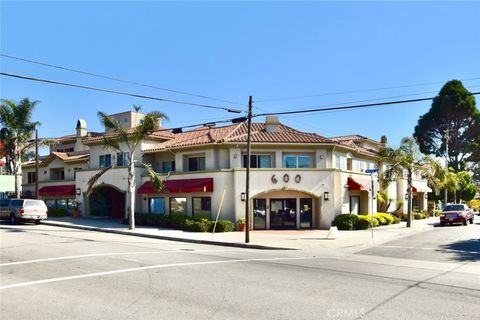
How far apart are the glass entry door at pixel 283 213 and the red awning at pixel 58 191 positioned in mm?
19413

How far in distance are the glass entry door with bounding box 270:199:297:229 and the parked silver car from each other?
16.2m

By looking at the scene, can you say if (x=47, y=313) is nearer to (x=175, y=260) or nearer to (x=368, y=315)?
(x=368, y=315)

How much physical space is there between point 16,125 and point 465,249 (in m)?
35.0

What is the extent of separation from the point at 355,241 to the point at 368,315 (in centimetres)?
1560

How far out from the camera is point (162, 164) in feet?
116

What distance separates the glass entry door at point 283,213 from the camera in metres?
30.5

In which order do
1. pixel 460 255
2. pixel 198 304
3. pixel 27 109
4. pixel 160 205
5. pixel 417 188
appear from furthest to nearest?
pixel 417 188, pixel 27 109, pixel 160 205, pixel 460 255, pixel 198 304

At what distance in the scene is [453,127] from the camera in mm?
67188

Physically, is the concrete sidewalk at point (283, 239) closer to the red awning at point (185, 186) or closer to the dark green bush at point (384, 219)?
the red awning at point (185, 186)

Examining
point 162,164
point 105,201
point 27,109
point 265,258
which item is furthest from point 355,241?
point 27,109

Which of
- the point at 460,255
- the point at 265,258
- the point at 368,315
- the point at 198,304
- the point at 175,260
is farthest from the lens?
the point at 460,255

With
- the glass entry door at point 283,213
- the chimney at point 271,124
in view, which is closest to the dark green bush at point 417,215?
the glass entry door at point 283,213

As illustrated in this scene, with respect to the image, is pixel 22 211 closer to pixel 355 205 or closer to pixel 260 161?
pixel 260 161

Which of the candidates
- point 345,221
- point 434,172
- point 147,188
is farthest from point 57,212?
point 434,172
